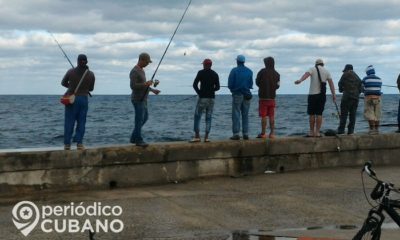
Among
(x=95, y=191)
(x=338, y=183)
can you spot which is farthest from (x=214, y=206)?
A: (x=338, y=183)

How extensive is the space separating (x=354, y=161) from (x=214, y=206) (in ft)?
15.2

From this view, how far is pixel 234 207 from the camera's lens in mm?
8484

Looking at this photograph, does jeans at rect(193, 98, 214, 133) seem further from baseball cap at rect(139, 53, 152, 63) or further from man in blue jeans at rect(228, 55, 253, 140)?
baseball cap at rect(139, 53, 152, 63)

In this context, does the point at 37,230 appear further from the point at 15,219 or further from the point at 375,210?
the point at 375,210

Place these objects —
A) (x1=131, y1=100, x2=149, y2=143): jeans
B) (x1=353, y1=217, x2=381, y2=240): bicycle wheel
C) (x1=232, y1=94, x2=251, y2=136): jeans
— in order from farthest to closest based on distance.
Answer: (x1=232, y1=94, x2=251, y2=136): jeans < (x1=131, y1=100, x2=149, y2=143): jeans < (x1=353, y1=217, x2=381, y2=240): bicycle wheel

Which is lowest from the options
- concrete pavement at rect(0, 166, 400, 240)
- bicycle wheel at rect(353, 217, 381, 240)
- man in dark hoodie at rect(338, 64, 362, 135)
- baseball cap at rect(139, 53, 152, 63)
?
concrete pavement at rect(0, 166, 400, 240)

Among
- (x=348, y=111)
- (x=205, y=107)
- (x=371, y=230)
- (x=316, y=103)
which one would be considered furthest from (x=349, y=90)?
(x=371, y=230)

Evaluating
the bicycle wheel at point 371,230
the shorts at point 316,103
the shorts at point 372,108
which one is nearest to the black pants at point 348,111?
the shorts at point 372,108

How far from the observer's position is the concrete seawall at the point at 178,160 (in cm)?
939

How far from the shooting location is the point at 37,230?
725 centimetres

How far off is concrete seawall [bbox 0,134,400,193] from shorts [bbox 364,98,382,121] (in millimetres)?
723

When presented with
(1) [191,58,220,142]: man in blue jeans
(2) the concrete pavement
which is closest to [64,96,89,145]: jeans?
(2) the concrete pavement

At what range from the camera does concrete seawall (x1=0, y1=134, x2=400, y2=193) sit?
9391 mm

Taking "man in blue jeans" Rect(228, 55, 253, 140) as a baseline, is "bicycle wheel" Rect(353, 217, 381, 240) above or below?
below
